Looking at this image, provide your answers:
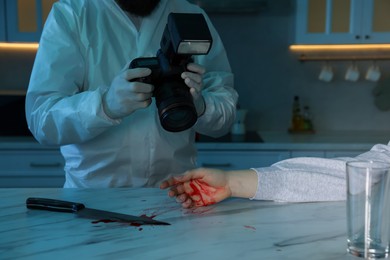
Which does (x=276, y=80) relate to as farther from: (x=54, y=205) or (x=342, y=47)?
(x=54, y=205)

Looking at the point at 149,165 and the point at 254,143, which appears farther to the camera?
the point at 254,143

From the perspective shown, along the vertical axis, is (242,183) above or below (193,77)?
below

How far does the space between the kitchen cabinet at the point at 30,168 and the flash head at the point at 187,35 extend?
5.65 ft

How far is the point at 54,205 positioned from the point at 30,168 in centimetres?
162

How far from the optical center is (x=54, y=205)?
99 cm

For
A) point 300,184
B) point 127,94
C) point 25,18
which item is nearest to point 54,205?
point 127,94

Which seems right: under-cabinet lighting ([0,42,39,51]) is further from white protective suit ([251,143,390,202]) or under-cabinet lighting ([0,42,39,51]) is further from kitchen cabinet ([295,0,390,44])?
white protective suit ([251,143,390,202])

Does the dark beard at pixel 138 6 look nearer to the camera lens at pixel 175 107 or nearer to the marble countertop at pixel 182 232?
the camera lens at pixel 175 107

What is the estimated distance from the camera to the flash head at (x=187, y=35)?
35.1 inches

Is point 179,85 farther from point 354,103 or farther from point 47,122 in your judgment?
point 354,103

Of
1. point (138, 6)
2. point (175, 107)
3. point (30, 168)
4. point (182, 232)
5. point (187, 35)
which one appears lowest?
point (30, 168)

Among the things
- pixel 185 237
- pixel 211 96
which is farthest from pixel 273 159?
pixel 185 237

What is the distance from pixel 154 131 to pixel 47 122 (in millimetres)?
301

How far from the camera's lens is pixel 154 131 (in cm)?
143
